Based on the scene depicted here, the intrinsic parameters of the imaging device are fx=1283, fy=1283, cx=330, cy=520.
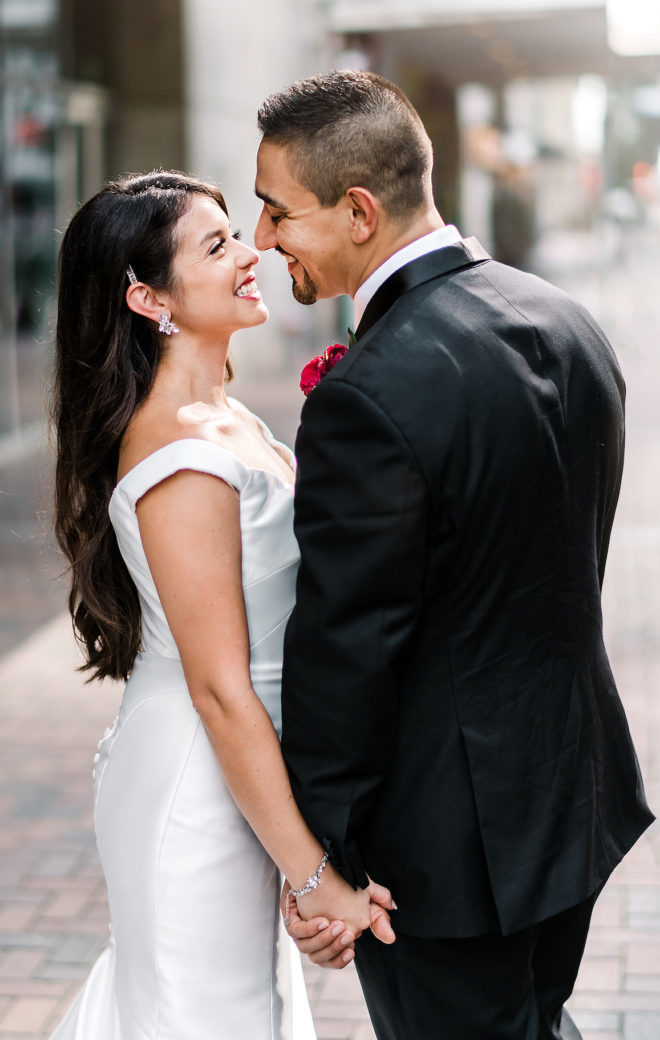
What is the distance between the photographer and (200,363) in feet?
8.13

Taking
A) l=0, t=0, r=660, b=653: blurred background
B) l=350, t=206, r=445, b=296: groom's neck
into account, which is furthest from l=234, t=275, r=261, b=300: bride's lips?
l=0, t=0, r=660, b=653: blurred background

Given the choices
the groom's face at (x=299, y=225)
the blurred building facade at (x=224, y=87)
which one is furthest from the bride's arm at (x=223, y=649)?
the blurred building facade at (x=224, y=87)

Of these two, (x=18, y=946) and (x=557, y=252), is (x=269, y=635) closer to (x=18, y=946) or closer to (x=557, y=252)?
(x=18, y=946)

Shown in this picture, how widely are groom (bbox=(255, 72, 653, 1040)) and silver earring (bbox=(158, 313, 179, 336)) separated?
0.30 m

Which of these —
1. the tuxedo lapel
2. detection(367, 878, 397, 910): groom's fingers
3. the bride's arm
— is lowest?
detection(367, 878, 397, 910): groom's fingers

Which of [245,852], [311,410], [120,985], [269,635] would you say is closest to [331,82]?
[311,410]

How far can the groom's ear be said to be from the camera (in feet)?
6.68

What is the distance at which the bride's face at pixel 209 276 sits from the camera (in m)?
2.41

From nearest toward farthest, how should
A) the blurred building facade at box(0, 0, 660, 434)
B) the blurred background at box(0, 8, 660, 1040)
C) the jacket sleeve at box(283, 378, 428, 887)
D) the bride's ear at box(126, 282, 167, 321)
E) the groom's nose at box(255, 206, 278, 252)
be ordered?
1. the jacket sleeve at box(283, 378, 428, 887)
2. the groom's nose at box(255, 206, 278, 252)
3. the bride's ear at box(126, 282, 167, 321)
4. the blurred background at box(0, 8, 660, 1040)
5. the blurred building facade at box(0, 0, 660, 434)

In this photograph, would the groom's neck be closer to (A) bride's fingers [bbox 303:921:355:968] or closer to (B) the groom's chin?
(B) the groom's chin

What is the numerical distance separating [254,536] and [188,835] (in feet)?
1.87

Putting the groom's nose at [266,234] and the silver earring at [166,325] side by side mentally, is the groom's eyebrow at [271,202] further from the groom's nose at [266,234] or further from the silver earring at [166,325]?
the silver earring at [166,325]

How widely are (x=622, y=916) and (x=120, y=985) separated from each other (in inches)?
72.7

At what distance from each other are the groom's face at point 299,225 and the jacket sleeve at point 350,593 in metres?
0.30
